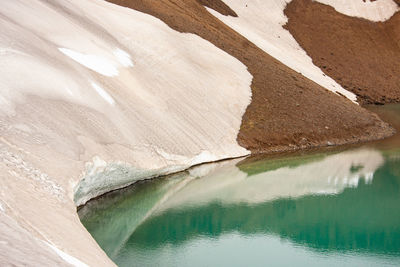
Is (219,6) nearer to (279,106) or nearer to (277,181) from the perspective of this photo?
(279,106)

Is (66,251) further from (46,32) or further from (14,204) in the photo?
(46,32)

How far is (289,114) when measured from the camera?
4500 cm

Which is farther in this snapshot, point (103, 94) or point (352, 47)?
point (352, 47)

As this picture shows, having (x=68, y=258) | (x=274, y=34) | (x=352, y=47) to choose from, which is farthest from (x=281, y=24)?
(x=68, y=258)

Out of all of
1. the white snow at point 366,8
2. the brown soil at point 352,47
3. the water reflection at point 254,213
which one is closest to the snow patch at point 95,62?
the water reflection at point 254,213

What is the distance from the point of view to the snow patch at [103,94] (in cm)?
3358

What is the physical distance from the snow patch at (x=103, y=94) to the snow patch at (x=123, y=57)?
228 inches

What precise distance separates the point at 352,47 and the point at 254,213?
4603 cm

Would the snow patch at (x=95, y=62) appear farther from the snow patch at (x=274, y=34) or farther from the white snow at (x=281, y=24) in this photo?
the white snow at (x=281, y=24)

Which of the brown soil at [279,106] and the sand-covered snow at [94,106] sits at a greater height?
the brown soil at [279,106]

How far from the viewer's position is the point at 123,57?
4053cm

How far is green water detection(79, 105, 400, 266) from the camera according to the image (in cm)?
2511

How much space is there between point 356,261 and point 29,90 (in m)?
16.9

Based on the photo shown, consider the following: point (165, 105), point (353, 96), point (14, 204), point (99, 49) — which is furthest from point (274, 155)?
point (14, 204)
